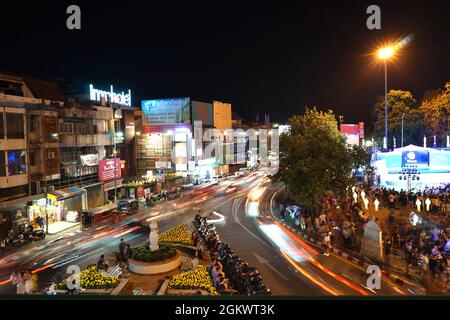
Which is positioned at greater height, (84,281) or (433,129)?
(433,129)

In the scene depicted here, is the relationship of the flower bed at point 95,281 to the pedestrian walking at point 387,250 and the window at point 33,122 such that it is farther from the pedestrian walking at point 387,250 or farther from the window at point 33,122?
the window at point 33,122

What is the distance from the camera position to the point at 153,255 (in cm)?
1728

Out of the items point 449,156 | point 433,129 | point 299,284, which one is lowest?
point 299,284

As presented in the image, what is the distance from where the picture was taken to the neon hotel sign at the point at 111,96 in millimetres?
45394

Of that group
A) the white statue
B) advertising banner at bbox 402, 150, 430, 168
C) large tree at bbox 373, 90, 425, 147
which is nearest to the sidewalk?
the white statue

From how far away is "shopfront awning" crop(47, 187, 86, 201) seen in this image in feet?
96.8

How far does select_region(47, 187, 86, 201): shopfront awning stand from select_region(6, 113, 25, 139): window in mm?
5155

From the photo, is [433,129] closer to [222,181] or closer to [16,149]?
[222,181]

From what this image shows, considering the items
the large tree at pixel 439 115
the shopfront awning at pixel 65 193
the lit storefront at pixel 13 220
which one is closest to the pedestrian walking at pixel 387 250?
the lit storefront at pixel 13 220

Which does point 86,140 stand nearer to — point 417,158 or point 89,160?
point 89,160

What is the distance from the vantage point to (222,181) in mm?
60031

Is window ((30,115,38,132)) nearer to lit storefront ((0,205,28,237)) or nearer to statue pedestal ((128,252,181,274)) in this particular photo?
lit storefront ((0,205,28,237))

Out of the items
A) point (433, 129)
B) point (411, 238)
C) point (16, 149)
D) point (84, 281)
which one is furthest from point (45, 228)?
point (433, 129)
